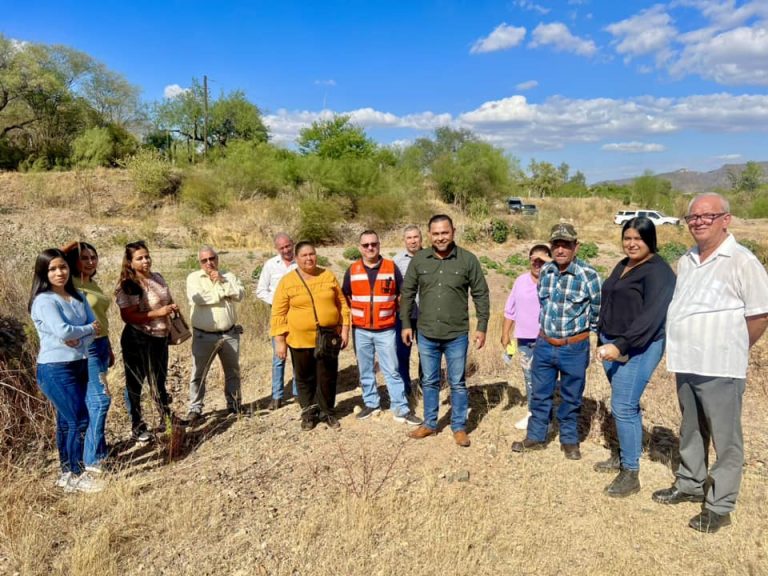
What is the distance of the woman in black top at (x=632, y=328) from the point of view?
9.38ft

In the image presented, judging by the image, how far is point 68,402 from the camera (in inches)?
122

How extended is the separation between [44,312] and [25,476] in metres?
1.06

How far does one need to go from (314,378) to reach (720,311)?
2.96 meters

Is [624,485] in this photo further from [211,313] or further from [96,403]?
[96,403]

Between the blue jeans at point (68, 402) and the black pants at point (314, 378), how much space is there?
1.52 meters

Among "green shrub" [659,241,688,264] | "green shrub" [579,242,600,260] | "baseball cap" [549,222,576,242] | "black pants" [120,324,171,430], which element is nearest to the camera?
"baseball cap" [549,222,576,242]

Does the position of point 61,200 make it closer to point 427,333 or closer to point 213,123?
point 213,123

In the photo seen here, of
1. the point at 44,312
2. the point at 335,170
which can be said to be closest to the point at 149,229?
the point at 335,170

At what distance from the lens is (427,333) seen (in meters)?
3.70

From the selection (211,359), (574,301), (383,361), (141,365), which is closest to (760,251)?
(574,301)

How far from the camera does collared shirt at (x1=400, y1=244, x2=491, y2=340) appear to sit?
3633mm

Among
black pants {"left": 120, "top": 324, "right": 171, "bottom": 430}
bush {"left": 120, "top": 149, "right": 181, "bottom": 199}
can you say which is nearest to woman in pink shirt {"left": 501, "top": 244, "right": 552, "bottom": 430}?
black pants {"left": 120, "top": 324, "right": 171, "bottom": 430}

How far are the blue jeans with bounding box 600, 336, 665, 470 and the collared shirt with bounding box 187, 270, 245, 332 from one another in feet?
9.63

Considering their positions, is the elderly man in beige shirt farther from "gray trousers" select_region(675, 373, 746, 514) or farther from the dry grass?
"gray trousers" select_region(675, 373, 746, 514)
